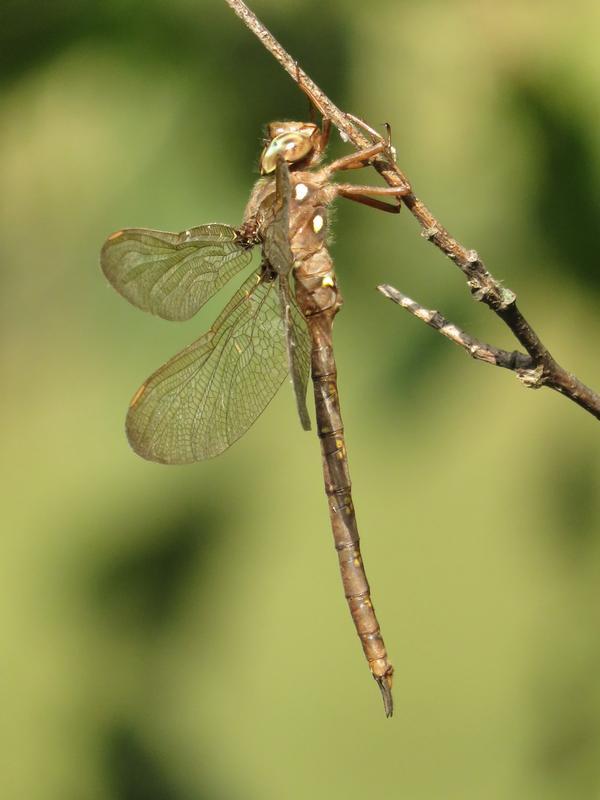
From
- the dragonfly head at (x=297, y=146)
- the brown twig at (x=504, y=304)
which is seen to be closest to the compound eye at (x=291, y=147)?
the dragonfly head at (x=297, y=146)

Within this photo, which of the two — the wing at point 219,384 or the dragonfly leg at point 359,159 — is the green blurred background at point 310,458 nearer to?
the wing at point 219,384

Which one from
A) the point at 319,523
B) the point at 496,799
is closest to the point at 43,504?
the point at 319,523

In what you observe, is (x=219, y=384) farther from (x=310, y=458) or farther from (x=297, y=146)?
(x=310, y=458)

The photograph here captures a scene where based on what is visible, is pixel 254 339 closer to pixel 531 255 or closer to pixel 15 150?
pixel 531 255

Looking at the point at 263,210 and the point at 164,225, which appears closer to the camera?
the point at 263,210

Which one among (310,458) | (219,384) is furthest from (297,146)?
(310,458)

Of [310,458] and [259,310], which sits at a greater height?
[259,310]
